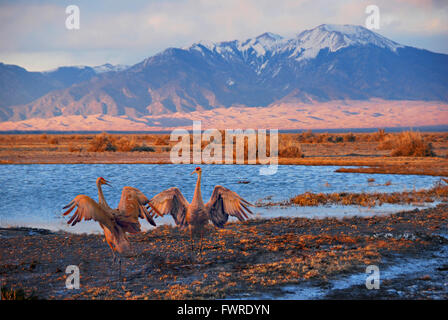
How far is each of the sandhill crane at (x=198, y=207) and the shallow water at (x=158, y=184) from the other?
3419 mm

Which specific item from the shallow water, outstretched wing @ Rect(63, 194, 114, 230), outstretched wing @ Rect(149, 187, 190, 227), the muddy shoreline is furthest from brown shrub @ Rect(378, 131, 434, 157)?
outstretched wing @ Rect(63, 194, 114, 230)

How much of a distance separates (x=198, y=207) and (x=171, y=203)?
553 millimetres

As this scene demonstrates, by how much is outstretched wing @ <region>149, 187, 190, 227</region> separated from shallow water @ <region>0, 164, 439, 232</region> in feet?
11.0

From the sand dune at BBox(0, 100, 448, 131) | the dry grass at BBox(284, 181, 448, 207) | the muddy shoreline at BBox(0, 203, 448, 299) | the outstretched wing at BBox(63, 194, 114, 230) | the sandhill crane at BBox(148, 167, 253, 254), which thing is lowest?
the muddy shoreline at BBox(0, 203, 448, 299)

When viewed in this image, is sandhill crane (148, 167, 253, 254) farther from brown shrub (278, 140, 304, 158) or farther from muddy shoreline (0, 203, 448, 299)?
brown shrub (278, 140, 304, 158)

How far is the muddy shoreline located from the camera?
24.9 ft

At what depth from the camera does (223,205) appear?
987cm

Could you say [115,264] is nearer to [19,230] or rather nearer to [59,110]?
[19,230]

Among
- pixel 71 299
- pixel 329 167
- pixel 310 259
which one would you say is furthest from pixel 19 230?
pixel 329 167

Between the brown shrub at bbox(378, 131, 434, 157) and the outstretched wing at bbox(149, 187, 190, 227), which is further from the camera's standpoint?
the brown shrub at bbox(378, 131, 434, 157)

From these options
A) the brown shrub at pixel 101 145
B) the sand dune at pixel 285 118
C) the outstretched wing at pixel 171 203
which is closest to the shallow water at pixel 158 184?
the outstretched wing at pixel 171 203

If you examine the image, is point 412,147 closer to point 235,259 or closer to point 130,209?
point 235,259

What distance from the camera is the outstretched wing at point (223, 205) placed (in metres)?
9.69

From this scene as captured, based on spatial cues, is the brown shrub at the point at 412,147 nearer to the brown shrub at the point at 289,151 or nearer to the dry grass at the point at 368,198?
the brown shrub at the point at 289,151
